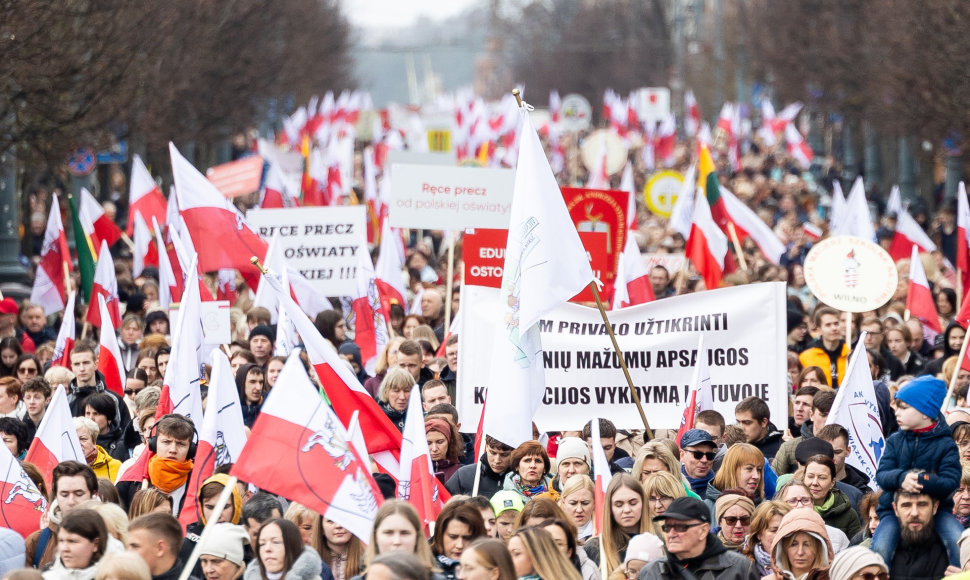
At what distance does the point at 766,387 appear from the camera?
10.4 meters

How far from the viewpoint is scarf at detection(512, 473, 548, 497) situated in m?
8.86

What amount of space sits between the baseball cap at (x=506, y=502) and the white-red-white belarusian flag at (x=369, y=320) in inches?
224

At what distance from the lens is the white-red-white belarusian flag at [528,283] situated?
8.71m

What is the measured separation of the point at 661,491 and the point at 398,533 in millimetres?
1725

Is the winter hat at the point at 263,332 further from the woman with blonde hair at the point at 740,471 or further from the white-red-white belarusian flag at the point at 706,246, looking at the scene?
the white-red-white belarusian flag at the point at 706,246

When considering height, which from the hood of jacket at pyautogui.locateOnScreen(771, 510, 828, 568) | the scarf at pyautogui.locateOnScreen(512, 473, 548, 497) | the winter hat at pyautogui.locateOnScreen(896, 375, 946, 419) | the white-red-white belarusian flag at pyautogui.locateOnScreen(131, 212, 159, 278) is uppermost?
the white-red-white belarusian flag at pyautogui.locateOnScreen(131, 212, 159, 278)

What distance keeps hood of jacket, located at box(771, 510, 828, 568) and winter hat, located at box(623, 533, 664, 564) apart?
1.65 ft

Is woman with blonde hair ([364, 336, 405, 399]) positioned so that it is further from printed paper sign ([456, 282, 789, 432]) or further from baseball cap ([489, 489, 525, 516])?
baseball cap ([489, 489, 525, 516])

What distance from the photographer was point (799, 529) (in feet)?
23.8

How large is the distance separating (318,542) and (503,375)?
60.1 inches

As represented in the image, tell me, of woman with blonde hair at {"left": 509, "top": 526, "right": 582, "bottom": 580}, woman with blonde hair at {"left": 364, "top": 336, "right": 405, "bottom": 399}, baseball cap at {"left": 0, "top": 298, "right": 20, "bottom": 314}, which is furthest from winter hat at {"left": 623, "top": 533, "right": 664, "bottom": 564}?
baseball cap at {"left": 0, "top": 298, "right": 20, "bottom": 314}

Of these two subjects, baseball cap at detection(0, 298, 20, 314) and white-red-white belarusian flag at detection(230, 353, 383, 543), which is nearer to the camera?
white-red-white belarusian flag at detection(230, 353, 383, 543)

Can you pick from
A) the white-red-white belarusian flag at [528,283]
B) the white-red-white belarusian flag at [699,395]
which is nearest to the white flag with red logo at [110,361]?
the white-red-white belarusian flag at [528,283]

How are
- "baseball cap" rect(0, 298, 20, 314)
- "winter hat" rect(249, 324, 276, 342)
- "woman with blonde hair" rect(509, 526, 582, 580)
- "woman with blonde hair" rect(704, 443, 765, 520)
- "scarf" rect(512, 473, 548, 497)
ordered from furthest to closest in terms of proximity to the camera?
1. "baseball cap" rect(0, 298, 20, 314)
2. "winter hat" rect(249, 324, 276, 342)
3. "scarf" rect(512, 473, 548, 497)
4. "woman with blonde hair" rect(704, 443, 765, 520)
5. "woman with blonde hair" rect(509, 526, 582, 580)
